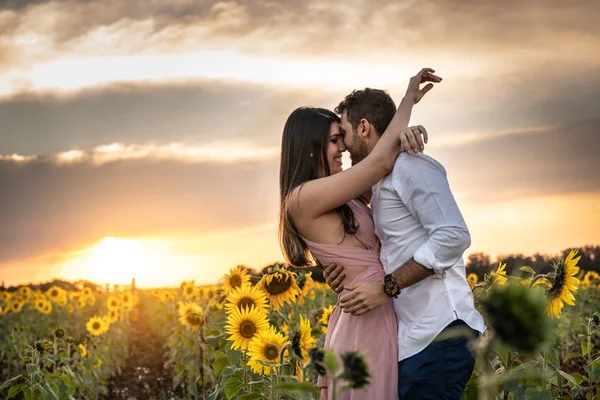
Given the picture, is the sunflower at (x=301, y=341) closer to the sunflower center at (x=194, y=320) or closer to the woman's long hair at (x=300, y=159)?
the woman's long hair at (x=300, y=159)

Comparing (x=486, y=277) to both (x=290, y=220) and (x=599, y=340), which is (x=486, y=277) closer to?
(x=290, y=220)

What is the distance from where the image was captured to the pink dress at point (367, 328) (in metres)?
3.19

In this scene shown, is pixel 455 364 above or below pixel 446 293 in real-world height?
below

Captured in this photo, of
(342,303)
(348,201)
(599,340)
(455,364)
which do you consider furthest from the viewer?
(599,340)

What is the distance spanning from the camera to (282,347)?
3.48m

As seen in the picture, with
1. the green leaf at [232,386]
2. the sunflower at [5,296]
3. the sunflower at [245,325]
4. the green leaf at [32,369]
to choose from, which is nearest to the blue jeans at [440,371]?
the green leaf at [232,386]

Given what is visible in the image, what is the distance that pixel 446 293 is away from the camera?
10.4ft

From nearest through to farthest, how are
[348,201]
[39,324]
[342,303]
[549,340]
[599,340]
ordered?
1. [549,340]
2. [342,303]
3. [348,201]
4. [599,340]
5. [39,324]

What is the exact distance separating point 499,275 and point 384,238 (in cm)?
96

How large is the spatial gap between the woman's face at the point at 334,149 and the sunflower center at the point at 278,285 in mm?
1206

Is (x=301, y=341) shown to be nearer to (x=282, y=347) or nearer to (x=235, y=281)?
(x=282, y=347)

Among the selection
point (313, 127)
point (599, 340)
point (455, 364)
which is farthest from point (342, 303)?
point (599, 340)

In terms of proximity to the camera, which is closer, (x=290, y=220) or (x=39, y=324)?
(x=290, y=220)

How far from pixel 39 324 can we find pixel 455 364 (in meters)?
13.2
